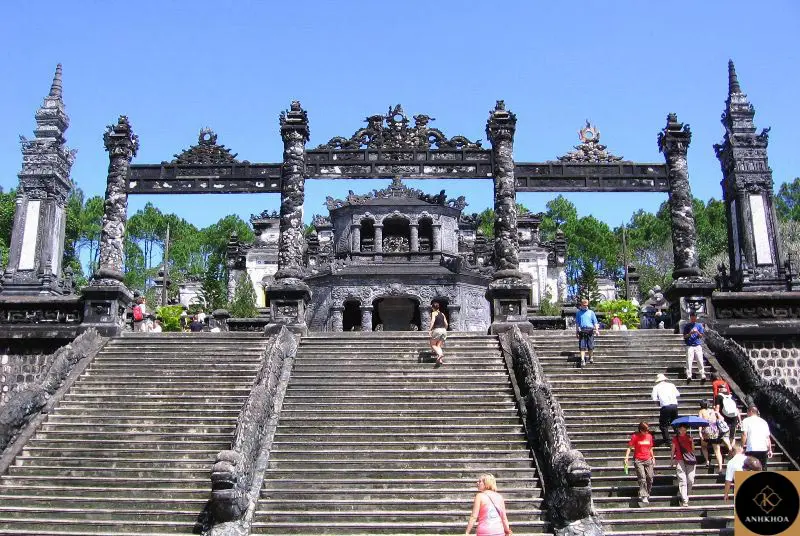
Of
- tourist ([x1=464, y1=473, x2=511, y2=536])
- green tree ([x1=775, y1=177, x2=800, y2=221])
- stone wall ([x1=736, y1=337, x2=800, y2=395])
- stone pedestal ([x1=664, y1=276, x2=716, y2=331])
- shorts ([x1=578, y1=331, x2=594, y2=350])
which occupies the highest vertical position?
green tree ([x1=775, y1=177, x2=800, y2=221])

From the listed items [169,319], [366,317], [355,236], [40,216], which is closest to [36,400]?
[40,216]

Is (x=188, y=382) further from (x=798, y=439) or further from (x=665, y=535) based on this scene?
(x=798, y=439)

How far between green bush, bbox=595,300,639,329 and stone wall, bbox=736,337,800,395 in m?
14.1

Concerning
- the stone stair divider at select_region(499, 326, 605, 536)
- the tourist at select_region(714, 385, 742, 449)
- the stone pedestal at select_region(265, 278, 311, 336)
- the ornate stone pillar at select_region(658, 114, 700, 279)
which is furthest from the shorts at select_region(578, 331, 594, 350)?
the stone pedestal at select_region(265, 278, 311, 336)

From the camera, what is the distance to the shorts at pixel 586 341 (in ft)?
47.9

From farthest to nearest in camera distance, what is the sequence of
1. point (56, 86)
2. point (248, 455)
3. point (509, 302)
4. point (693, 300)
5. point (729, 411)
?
point (56, 86), point (509, 302), point (693, 300), point (729, 411), point (248, 455)

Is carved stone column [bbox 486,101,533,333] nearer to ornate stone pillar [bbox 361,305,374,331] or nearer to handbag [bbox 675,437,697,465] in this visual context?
handbag [bbox 675,437,697,465]

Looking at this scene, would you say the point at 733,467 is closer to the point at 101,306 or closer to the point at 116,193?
the point at 101,306

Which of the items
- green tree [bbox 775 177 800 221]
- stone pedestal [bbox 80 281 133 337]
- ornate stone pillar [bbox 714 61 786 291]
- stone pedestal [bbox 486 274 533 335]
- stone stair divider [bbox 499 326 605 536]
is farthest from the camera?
green tree [bbox 775 177 800 221]

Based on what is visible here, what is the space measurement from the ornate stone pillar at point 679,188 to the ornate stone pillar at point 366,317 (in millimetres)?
14696

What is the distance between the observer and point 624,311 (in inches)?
1329

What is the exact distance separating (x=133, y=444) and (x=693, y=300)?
12.8 m

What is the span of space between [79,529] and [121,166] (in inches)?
469

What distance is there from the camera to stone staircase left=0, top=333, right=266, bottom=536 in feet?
34.7
